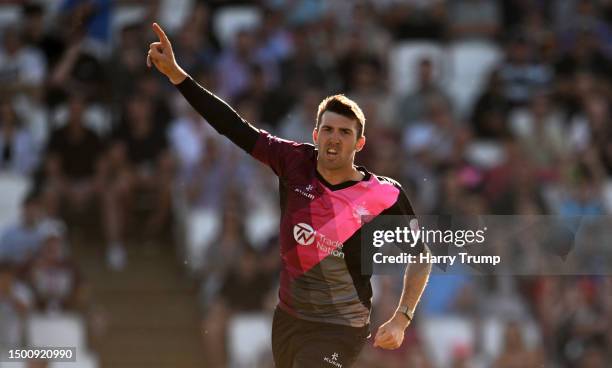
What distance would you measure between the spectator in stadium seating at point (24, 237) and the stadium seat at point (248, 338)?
2451mm

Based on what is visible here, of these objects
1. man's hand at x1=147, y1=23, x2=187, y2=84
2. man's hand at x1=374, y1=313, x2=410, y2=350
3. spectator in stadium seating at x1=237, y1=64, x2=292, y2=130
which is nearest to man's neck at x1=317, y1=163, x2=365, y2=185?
man's hand at x1=374, y1=313, x2=410, y2=350

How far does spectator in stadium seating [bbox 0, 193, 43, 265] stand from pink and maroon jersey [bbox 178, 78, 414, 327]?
682 cm

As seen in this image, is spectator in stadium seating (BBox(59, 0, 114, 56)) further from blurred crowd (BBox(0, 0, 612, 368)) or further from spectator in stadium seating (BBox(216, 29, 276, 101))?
spectator in stadium seating (BBox(216, 29, 276, 101))

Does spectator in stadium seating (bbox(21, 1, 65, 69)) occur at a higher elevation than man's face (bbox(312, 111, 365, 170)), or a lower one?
higher

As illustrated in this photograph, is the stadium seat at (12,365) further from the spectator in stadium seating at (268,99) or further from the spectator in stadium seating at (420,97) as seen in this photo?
the spectator in stadium seating at (420,97)

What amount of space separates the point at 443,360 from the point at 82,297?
4.09 metres

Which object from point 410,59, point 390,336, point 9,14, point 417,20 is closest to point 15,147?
point 9,14

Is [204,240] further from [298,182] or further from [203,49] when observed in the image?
[298,182]

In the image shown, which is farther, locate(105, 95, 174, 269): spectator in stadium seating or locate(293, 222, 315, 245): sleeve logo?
locate(105, 95, 174, 269): spectator in stadium seating

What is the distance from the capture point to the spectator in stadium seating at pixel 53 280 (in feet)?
45.5

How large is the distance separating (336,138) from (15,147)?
8653 mm

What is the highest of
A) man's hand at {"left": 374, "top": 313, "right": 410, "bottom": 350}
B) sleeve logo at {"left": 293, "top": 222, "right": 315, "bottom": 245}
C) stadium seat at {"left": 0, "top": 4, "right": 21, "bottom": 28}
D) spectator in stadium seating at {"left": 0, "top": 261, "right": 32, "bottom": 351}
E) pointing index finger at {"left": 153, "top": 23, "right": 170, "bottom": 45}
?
stadium seat at {"left": 0, "top": 4, "right": 21, "bottom": 28}

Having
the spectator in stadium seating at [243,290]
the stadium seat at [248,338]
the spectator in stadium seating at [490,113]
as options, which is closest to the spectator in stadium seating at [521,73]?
the spectator in stadium seating at [490,113]

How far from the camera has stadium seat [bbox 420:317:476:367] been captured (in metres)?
13.6
